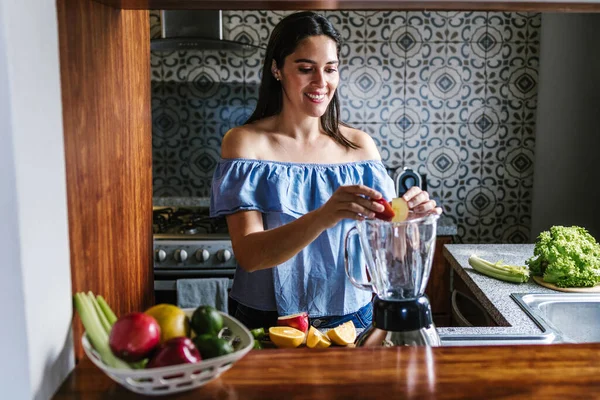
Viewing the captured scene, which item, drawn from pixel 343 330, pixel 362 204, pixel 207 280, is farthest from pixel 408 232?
pixel 207 280

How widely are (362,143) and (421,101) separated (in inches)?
74.4

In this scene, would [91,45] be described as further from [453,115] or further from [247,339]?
[453,115]

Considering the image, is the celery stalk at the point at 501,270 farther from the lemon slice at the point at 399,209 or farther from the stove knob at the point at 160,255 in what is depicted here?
the stove knob at the point at 160,255

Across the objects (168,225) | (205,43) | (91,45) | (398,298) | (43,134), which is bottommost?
(168,225)

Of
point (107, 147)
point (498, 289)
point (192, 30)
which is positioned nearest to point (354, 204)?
point (107, 147)

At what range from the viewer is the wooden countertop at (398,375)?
81cm

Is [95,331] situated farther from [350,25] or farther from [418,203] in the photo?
[350,25]

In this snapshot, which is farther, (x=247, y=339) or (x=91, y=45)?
(x=91, y=45)

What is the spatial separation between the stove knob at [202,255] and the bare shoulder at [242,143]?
125cm

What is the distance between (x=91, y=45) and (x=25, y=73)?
23 cm

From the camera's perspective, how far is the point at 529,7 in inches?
39.8

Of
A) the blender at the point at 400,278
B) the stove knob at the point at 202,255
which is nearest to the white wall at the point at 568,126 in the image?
the stove knob at the point at 202,255

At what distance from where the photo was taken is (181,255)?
283 centimetres

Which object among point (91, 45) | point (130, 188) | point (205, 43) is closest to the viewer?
point (91, 45)
